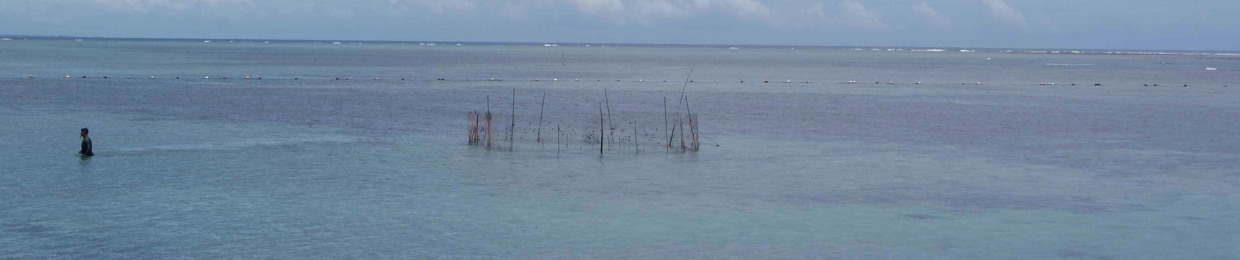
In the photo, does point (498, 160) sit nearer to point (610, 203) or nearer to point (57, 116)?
point (610, 203)

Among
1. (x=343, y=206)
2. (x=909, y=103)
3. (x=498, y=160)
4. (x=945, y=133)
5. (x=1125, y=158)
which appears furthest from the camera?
(x=909, y=103)

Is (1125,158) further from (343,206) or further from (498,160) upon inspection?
(343,206)

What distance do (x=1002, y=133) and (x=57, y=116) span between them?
64.7 ft

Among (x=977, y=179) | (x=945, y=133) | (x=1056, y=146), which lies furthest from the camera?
(x=945, y=133)

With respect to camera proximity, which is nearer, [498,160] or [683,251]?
[683,251]

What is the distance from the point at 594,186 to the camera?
717 inches

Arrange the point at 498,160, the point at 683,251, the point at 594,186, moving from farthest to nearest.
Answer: the point at 498,160 → the point at 594,186 → the point at 683,251

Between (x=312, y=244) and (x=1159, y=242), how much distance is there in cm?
861

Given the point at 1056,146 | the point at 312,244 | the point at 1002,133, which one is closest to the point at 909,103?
the point at 1002,133

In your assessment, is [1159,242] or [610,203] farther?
[610,203]

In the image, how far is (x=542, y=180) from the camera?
1875 centimetres

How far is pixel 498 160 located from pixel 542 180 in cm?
242

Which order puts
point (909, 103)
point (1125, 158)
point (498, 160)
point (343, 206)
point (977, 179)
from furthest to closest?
point (909, 103), point (1125, 158), point (498, 160), point (977, 179), point (343, 206)

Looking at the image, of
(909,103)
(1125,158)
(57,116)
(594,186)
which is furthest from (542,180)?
(909,103)
